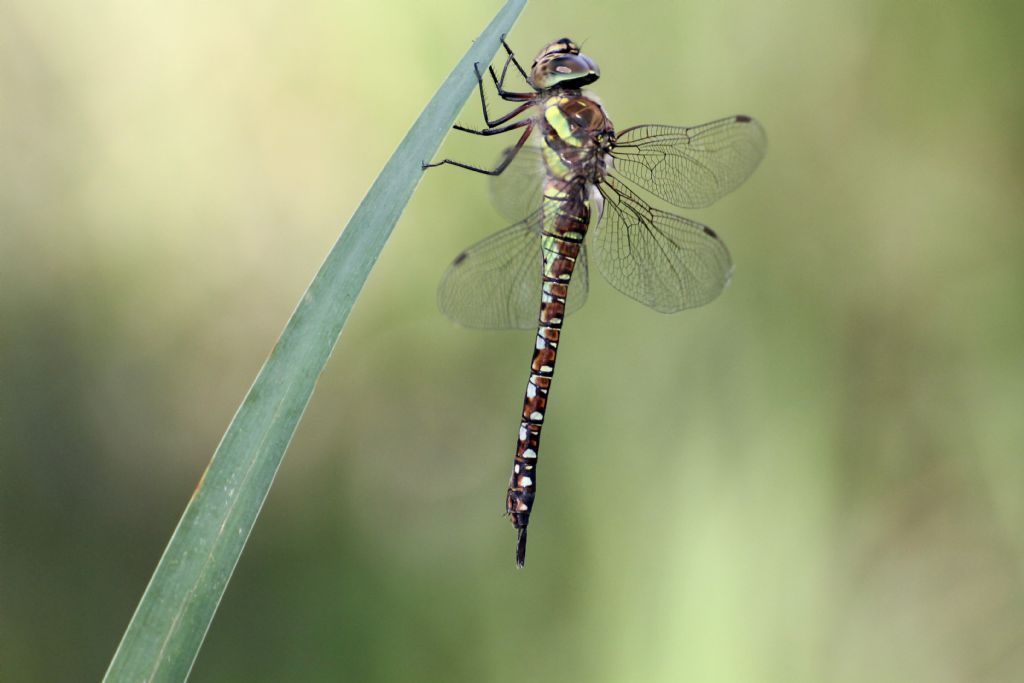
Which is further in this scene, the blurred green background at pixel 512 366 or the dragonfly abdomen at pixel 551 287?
the blurred green background at pixel 512 366

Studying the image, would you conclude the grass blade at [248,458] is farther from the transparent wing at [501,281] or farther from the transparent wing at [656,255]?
the transparent wing at [656,255]

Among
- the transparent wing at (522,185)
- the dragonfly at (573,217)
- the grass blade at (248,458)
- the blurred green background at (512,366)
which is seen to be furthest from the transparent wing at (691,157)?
the grass blade at (248,458)

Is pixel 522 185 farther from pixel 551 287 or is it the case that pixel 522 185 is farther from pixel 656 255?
pixel 656 255

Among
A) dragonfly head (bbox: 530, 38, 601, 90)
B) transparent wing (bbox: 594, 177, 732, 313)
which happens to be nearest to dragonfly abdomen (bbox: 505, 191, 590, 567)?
transparent wing (bbox: 594, 177, 732, 313)

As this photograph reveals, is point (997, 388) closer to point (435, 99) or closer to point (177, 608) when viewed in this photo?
point (435, 99)

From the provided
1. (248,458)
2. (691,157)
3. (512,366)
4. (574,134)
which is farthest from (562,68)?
(248,458)
